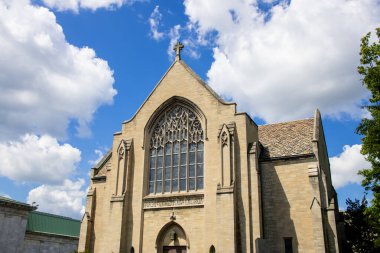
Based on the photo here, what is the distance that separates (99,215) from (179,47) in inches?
569

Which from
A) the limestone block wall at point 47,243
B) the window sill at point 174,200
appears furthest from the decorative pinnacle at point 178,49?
the limestone block wall at point 47,243

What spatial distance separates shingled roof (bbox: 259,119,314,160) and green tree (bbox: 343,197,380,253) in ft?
21.0

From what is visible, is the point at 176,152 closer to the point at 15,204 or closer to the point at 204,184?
the point at 204,184

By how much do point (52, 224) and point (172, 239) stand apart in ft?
91.4

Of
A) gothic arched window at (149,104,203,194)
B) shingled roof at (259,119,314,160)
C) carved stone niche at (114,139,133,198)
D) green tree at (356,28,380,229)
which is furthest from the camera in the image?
carved stone niche at (114,139,133,198)

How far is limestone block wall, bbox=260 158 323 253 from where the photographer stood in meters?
23.7

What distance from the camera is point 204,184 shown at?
83.6 feet

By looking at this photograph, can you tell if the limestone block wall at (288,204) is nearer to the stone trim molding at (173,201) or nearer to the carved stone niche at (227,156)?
the carved stone niche at (227,156)

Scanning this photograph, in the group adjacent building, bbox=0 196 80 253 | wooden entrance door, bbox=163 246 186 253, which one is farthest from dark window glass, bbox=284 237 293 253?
adjacent building, bbox=0 196 80 253

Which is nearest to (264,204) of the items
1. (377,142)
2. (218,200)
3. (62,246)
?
(218,200)

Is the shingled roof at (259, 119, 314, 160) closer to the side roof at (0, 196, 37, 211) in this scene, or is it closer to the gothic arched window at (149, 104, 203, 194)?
the gothic arched window at (149, 104, 203, 194)

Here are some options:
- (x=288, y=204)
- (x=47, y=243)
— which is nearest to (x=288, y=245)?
(x=288, y=204)

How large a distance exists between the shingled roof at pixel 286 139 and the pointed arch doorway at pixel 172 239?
739cm

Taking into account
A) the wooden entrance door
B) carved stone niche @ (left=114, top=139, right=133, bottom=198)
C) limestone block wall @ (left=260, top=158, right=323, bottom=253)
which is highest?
carved stone niche @ (left=114, top=139, right=133, bottom=198)
